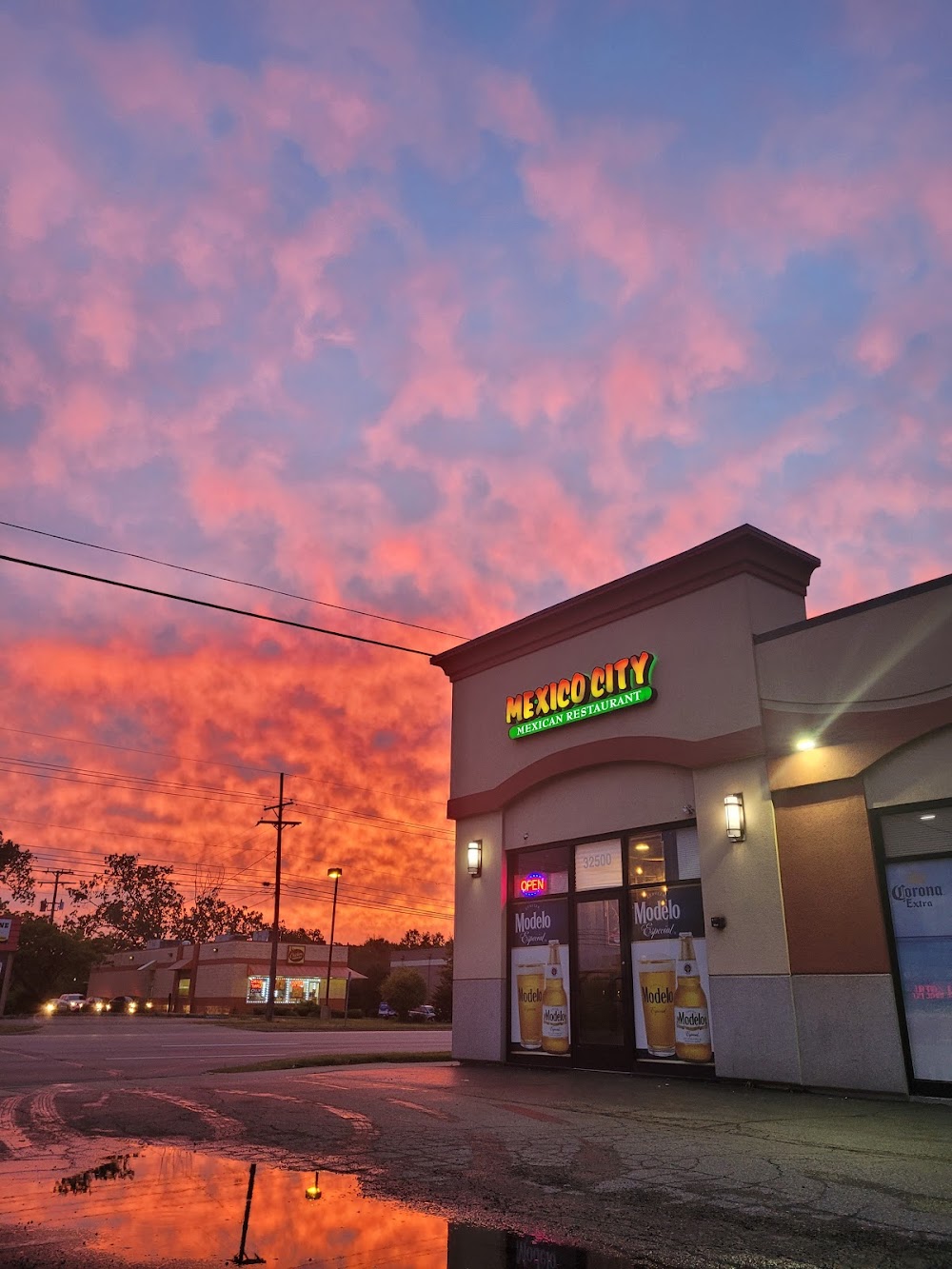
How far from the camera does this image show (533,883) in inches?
603

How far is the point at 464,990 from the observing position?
627 inches

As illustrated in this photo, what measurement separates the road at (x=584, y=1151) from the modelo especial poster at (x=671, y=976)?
2.16 ft

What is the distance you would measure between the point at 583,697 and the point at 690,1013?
498 centimetres

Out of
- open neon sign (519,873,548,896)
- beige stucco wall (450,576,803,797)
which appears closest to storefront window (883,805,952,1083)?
beige stucco wall (450,576,803,797)

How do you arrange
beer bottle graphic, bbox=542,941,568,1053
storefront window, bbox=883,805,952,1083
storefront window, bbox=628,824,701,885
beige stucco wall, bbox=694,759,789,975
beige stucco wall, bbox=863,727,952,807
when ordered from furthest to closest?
beer bottle graphic, bbox=542,941,568,1053 → storefront window, bbox=628,824,701,885 → beige stucco wall, bbox=694,759,789,975 → beige stucco wall, bbox=863,727,952,807 → storefront window, bbox=883,805,952,1083

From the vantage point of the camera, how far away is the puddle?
3.91 meters

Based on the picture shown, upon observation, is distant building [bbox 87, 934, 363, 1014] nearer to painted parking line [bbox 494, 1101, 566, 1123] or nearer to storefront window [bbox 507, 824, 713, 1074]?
storefront window [bbox 507, 824, 713, 1074]

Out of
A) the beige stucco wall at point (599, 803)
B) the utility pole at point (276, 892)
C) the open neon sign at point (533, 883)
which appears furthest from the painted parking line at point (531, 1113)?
the utility pole at point (276, 892)

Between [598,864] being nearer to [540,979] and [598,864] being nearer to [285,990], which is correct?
[540,979]

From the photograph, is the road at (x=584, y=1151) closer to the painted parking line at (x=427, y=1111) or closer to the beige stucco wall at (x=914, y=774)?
the painted parking line at (x=427, y=1111)

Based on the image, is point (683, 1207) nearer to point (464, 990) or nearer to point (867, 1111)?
point (867, 1111)

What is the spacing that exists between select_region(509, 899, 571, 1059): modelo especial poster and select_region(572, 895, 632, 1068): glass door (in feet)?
0.94

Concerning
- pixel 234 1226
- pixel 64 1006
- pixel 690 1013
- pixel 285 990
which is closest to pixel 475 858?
pixel 690 1013

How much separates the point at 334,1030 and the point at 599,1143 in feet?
110
